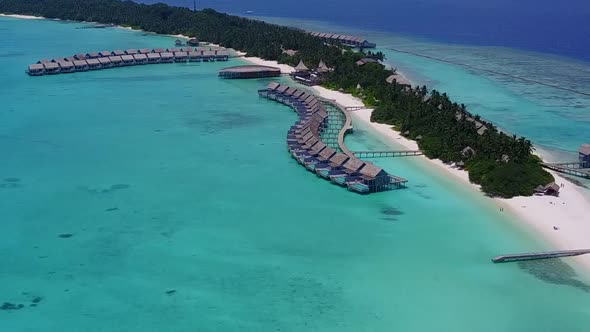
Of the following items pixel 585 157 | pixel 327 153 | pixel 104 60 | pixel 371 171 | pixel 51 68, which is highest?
pixel 104 60

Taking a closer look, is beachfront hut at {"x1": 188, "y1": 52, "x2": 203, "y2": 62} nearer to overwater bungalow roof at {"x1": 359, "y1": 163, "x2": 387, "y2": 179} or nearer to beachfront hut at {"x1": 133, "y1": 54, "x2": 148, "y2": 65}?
beachfront hut at {"x1": 133, "y1": 54, "x2": 148, "y2": 65}

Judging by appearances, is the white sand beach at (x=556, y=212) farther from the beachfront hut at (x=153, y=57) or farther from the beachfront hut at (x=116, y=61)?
the beachfront hut at (x=116, y=61)

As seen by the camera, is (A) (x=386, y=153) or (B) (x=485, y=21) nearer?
(A) (x=386, y=153)

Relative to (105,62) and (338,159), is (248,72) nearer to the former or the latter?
(105,62)

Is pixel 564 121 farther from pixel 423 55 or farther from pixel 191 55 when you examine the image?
pixel 191 55

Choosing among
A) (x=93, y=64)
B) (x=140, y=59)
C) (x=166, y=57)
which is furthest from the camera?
(x=166, y=57)

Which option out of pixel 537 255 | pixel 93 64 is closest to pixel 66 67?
pixel 93 64

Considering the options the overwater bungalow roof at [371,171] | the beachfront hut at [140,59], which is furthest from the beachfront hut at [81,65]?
the overwater bungalow roof at [371,171]
